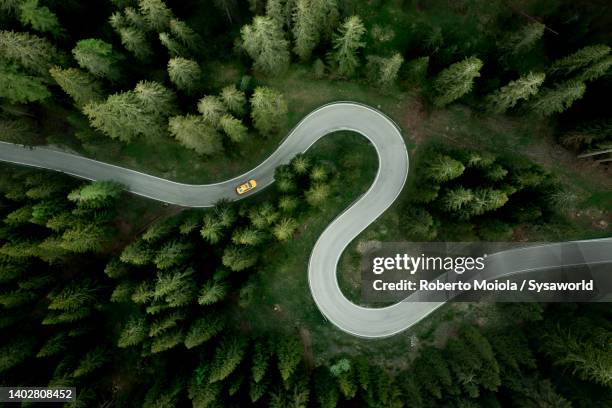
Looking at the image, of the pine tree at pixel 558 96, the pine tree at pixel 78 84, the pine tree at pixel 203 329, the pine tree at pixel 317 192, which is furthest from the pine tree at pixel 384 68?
the pine tree at pixel 203 329

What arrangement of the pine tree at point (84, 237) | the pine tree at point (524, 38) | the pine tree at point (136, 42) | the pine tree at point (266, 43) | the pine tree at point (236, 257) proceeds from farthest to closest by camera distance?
1. the pine tree at point (84, 237)
2. the pine tree at point (524, 38)
3. the pine tree at point (236, 257)
4. the pine tree at point (136, 42)
5. the pine tree at point (266, 43)

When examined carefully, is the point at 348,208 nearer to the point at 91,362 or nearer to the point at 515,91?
the point at 515,91

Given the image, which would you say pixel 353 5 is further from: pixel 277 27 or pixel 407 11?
pixel 277 27

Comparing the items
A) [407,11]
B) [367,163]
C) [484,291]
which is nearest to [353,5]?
[407,11]

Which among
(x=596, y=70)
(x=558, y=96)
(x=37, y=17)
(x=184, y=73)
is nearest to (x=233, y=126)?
(x=184, y=73)

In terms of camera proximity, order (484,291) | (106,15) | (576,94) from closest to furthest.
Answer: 1. (576,94)
2. (106,15)
3. (484,291)

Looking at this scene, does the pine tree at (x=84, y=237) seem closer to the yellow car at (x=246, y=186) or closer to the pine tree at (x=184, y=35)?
the yellow car at (x=246, y=186)
